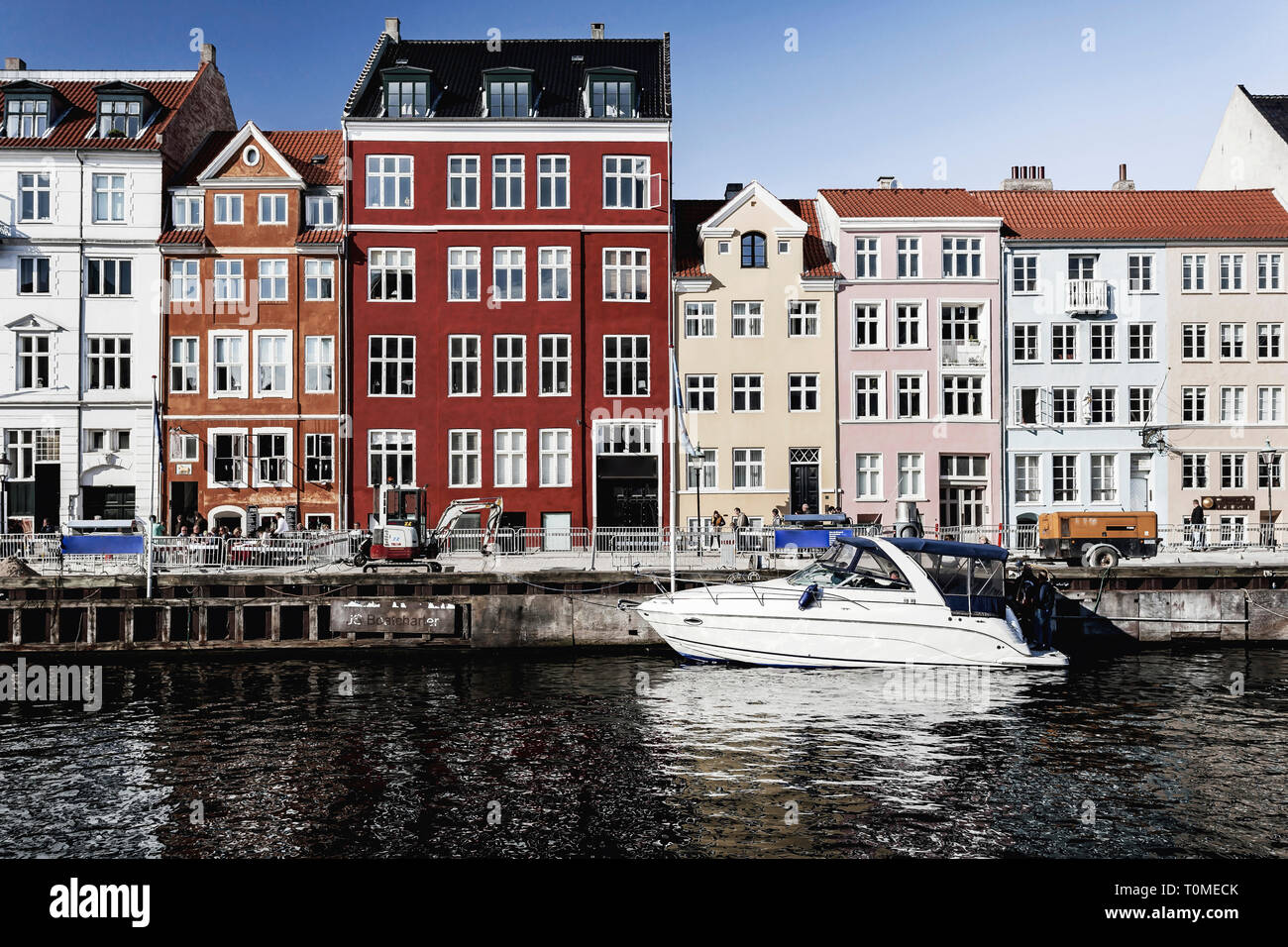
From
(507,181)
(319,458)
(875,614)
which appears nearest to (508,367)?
(507,181)

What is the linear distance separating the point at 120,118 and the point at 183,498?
717 inches

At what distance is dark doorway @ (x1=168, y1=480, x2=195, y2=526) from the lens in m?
45.1

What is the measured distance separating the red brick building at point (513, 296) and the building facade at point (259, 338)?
1.65 metres

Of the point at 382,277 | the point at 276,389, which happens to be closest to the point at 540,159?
the point at 382,277

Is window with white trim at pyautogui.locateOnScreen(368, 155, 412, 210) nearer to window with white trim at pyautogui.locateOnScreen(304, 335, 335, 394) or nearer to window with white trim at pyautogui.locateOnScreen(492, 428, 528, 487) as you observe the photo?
window with white trim at pyautogui.locateOnScreen(304, 335, 335, 394)

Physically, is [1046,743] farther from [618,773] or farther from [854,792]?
[618,773]

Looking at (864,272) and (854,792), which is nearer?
(854,792)

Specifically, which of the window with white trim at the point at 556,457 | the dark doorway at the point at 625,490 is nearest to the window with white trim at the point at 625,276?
the window with white trim at the point at 556,457

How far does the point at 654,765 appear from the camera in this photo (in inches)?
688

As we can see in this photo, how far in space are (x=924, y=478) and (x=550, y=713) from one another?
30636 mm

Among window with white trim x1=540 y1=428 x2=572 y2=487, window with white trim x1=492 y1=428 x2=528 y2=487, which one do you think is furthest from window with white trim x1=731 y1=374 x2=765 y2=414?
window with white trim x1=492 y1=428 x2=528 y2=487

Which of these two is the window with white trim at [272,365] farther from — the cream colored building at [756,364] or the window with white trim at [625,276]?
the cream colored building at [756,364]

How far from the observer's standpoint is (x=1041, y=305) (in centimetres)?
4919

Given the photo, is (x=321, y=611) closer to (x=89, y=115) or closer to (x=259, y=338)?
(x=259, y=338)
